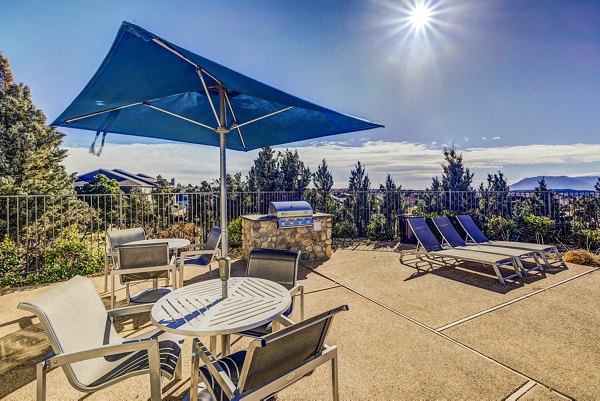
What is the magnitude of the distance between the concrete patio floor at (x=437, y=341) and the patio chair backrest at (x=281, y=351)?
837mm

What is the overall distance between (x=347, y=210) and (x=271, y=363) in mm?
8181

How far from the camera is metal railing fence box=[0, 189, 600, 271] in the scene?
7.21 metres

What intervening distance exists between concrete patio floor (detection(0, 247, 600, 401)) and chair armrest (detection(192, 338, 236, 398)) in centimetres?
82

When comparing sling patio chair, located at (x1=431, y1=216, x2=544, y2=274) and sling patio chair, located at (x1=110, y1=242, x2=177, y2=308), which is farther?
sling patio chair, located at (x1=431, y1=216, x2=544, y2=274)

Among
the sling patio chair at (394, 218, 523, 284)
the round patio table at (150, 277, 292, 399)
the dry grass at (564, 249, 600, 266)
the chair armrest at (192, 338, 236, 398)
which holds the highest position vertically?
the round patio table at (150, 277, 292, 399)

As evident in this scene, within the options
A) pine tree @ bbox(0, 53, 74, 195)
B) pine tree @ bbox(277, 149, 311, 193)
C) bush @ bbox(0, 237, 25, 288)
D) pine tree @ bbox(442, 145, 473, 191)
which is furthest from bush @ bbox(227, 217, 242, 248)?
pine tree @ bbox(442, 145, 473, 191)

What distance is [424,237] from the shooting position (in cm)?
601

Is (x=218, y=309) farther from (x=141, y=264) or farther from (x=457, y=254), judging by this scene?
(x=457, y=254)

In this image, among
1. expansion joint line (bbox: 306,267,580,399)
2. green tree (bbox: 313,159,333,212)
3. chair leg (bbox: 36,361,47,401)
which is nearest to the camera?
chair leg (bbox: 36,361,47,401)

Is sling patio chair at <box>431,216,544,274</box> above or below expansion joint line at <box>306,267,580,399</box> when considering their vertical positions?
above

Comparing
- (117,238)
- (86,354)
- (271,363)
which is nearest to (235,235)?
(117,238)

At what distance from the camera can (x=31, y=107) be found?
1017cm

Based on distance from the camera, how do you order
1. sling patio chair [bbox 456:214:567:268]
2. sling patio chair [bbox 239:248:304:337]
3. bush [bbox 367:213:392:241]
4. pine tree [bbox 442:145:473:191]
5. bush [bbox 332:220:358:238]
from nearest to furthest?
sling patio chair [bbox 239:248:304:337], sling patio chair [bbox 456:214:567:268], bush [bbox 367:213:392:241], bush [bbox 332:220:358:238], pine tree [bbox 442:145:473:191]

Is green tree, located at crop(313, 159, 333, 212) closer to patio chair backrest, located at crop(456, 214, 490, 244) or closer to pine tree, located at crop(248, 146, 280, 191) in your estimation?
pine tree, located at crop(248, 146, 280, 191)
